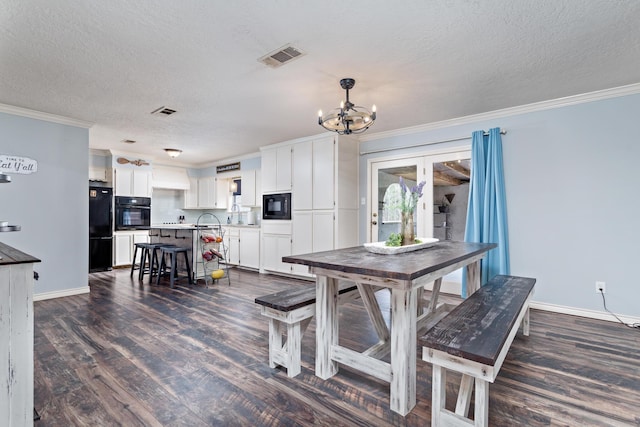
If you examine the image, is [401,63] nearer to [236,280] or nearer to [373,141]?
[373,141]

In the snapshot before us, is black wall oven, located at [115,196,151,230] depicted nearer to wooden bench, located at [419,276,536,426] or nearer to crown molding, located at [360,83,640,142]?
crown molding, located at [360,83,640,142]

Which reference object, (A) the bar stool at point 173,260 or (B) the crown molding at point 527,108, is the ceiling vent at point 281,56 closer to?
(B) the crown molding at point 527,108

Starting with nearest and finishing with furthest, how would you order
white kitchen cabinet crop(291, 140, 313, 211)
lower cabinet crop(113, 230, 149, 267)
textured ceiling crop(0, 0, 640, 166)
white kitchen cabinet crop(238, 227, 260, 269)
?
textured ceiling crop(0, 0, 640, 166), white kitchen cabinet crop(291, 140, 313, 211), white kitchen cabinet crop(238, 227, 260, 269), lower cabinet crop(113, 230, 149, 267)

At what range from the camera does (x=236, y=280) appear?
5297 millimetres

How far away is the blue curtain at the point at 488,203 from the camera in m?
3.81

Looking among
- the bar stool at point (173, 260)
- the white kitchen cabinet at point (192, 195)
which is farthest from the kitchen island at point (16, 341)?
the white kitchen cabinet at point (192, 195)

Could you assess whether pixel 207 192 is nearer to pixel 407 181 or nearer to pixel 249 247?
pixel 249 247

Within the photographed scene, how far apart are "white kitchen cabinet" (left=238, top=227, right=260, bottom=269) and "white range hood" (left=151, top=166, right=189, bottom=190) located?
Answer: 240cm

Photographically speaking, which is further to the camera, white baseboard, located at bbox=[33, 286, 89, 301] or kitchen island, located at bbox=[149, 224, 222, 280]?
kitchen island, located at bbox=[149, 224, 222, 280]

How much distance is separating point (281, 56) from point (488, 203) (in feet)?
9.88

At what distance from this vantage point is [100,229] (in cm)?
563

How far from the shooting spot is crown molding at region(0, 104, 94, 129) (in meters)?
3.76

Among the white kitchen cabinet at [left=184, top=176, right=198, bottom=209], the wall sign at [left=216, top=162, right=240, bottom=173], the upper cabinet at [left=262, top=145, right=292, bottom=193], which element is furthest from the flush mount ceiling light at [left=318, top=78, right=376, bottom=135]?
the white kitchen cabinet at [left=184, top=176, right=198, bottom=209]

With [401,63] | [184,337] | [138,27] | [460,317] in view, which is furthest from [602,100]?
[184,337]
